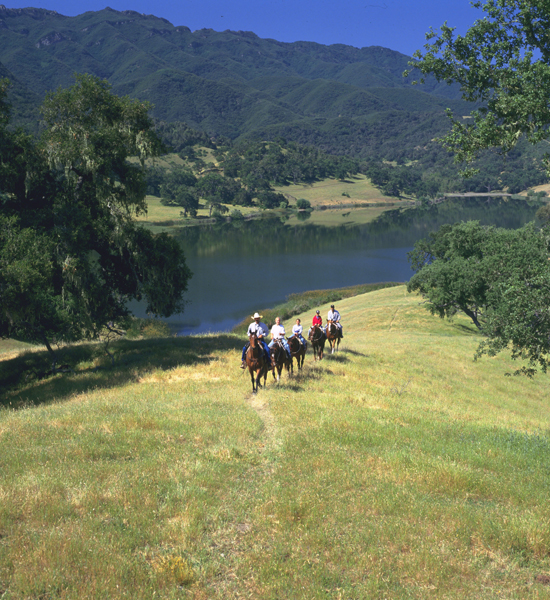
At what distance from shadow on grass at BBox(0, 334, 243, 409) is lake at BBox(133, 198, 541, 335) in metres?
30.7

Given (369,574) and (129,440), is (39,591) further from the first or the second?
(129,440)

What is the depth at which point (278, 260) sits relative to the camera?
9875cm

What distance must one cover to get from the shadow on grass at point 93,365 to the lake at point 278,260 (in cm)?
3069

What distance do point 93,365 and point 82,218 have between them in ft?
23.7

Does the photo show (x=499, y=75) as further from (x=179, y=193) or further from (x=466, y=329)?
(x=179, y=193)

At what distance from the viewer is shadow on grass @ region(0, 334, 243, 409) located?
19.3 meters

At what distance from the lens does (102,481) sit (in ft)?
26.6

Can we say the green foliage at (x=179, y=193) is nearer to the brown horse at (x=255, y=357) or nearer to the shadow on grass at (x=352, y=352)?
the shadow on grass at (x=352, y=352)

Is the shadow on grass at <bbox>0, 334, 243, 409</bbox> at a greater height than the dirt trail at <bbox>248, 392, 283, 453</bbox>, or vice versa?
the dirt trail at <bbox>248, 392, 283, 453</bbox>

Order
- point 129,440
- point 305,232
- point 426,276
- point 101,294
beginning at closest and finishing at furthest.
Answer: point 129,440
point 101,294
point 426,276
point 305,232

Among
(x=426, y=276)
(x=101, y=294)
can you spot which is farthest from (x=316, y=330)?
(x=426, y=276)

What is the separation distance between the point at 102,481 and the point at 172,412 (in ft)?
14.9

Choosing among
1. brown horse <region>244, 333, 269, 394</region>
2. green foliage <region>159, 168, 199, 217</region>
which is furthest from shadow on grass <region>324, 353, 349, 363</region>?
green foliage <region>159, 168, 199, 217</region>

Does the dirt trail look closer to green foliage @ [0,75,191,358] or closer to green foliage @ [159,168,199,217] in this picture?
green foliage @ [0,75,191,358]
